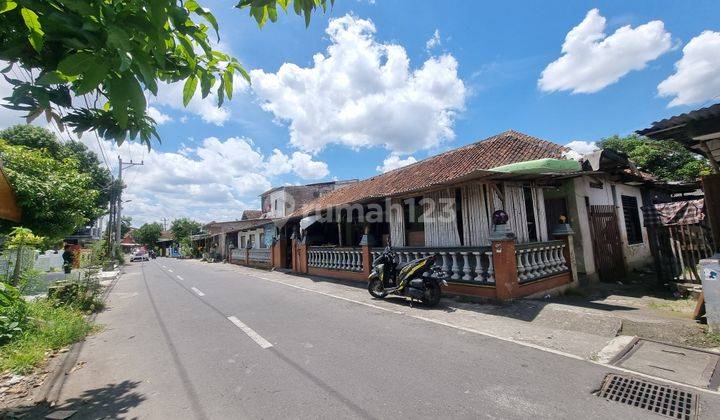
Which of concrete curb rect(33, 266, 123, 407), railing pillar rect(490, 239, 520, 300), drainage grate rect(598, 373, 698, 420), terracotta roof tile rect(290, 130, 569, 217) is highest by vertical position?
terracotta roof tile rect(290, 130, 569, 217)

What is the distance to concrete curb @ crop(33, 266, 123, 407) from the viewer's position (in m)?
3.81

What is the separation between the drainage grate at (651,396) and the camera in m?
2.94

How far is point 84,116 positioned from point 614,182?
14.0m

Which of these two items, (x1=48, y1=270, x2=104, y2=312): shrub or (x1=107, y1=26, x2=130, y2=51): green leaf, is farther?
(x1=48, y1=270, x2=104, y2=312): shrub

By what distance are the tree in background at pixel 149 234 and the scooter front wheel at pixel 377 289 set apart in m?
72.0

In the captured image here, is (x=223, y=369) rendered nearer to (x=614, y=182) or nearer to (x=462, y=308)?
(x=462, y=308)

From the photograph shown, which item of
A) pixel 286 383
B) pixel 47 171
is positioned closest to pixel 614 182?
pixel 286 383

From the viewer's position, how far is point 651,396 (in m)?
3.19

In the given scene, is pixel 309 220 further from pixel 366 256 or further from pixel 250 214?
pixel 250 214

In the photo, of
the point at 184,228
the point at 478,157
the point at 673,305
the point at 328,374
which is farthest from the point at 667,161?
the point at 184,228

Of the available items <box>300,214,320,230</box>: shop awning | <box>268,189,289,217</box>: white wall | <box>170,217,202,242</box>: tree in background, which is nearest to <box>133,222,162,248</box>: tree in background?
<box>170,217,202,242</box>: tree in background

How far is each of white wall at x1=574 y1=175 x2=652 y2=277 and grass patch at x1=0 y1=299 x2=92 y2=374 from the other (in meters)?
12.1

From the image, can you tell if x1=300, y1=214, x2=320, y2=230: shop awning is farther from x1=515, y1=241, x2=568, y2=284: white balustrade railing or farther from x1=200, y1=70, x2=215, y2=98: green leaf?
x1=200, y1=70, x2=215, y2=98: green leaf

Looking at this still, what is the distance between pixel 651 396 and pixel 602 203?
9076 millimetres
